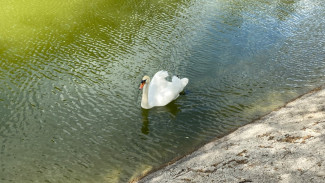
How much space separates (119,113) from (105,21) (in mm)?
11468

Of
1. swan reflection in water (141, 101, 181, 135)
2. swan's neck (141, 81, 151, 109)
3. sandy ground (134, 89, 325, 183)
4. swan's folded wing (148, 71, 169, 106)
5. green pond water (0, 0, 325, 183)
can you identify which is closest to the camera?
sandy ground (134, 89, 325, 183)

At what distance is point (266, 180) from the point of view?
6961mm

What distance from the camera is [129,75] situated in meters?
14.5

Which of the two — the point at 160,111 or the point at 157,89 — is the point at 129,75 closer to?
the point at 157,89

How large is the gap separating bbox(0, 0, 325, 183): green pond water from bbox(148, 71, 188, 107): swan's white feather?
311mm

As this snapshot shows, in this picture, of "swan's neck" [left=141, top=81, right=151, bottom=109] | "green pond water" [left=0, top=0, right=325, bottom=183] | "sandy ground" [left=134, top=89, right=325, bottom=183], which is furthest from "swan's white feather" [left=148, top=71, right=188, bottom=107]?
"sandy ground" [left=134, top=89, right=325, bottom=183]

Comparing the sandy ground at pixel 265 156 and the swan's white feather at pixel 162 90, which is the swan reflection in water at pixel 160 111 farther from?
the sandy ground at pixel 265 156

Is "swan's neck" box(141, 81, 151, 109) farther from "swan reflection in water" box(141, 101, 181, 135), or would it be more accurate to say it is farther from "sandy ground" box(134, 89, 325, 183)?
"sandy ground" box(134, 89, 325, 183)

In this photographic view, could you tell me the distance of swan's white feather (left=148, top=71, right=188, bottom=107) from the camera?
41.1 feet

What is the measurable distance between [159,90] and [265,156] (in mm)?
5996

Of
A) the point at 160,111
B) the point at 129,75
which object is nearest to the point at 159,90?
the point at 160,111

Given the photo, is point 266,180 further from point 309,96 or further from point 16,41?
point 16,41

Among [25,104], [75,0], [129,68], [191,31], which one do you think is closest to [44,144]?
[25,104]

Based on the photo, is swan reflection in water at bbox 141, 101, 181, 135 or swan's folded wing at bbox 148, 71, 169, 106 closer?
swan reflection in water at bbox 141, 101, 181, 135
